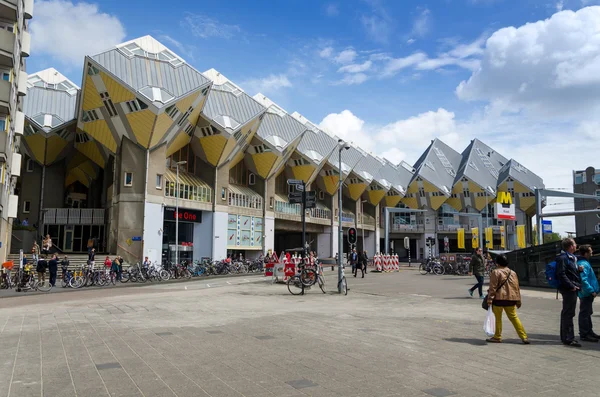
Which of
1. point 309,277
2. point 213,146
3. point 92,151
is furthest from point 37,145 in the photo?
point 309,277

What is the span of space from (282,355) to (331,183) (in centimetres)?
5447

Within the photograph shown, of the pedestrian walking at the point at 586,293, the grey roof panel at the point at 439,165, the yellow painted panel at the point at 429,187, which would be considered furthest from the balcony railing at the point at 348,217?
the pedestrian walking at the point at 586,293

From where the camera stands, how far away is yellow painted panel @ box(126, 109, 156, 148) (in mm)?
34750

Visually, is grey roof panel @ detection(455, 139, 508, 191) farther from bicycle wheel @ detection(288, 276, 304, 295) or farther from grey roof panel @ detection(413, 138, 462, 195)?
bicycle wheel @ detection(288, 276, 304, 295)

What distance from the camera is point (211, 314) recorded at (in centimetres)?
1157

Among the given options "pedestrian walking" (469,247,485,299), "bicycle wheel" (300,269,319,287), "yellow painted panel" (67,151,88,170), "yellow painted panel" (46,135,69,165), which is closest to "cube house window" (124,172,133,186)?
"yellow painted panel" (46,135,69,165)

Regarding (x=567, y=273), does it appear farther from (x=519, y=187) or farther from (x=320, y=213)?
(x=519, y=187)

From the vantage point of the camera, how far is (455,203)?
80.9 m

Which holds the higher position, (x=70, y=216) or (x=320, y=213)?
(x=320, y=213)

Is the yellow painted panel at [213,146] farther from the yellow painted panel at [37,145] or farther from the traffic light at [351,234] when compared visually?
the traffic light at [351,234]

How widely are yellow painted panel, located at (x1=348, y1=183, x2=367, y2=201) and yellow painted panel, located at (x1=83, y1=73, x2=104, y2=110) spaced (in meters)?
38.5

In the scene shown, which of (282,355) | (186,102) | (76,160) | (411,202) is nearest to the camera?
(282,355)

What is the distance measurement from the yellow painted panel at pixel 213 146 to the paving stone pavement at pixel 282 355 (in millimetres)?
30329

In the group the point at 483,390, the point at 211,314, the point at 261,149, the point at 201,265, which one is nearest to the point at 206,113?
the point at 261,149
